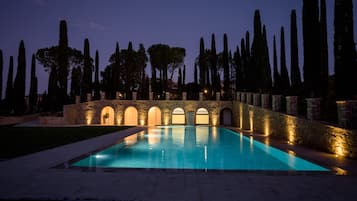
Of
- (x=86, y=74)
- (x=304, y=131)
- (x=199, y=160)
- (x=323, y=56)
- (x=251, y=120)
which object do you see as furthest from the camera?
(x=86, y=74)

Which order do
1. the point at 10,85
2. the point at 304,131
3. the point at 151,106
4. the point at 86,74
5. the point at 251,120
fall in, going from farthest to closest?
the point at 10,85 < the point at 86,74 < the point at 151,106 < the point at 251,120 < the point at 304,131

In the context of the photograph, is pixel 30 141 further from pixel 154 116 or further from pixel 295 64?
pixel 295 64

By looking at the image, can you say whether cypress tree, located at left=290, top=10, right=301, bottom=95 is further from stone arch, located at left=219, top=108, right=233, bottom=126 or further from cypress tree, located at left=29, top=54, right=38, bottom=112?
cypress tree, located at left=29, top=54, right=38, bottom=112

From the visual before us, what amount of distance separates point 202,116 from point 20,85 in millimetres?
24973

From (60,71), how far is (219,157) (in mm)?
27484

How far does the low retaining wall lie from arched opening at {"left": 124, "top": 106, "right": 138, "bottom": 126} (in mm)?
15896

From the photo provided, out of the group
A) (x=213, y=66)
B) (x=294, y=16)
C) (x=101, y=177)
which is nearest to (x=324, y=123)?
(x=101, y=177)

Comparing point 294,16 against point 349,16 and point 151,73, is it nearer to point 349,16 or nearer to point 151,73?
point 349,16

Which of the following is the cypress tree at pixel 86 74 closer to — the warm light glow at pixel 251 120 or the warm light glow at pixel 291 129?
the warm light glow at pixel 251 120

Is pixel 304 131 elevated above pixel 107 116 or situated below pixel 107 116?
above

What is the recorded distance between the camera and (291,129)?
12203 millimetres

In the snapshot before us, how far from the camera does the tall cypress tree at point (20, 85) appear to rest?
27.6 meters

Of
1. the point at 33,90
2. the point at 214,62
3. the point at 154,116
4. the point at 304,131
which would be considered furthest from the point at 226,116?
the point at 33,90

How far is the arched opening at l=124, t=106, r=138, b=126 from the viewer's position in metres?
29.2
